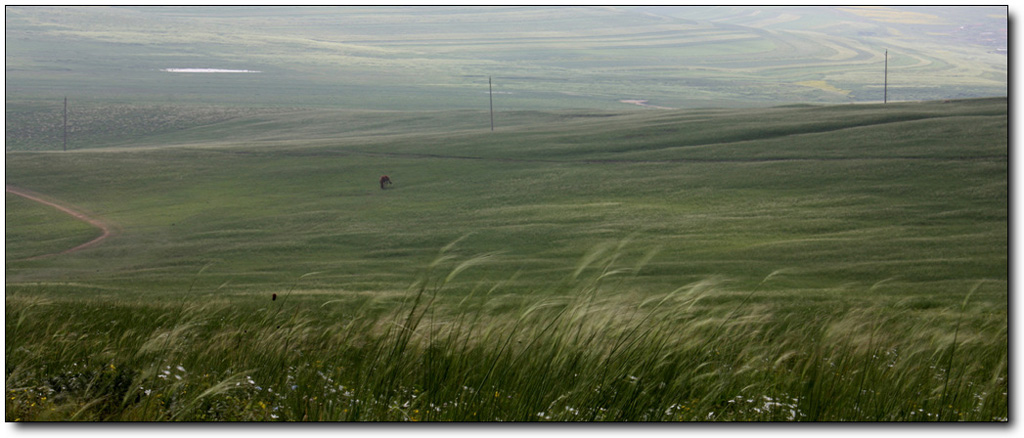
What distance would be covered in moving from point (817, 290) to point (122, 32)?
556ft

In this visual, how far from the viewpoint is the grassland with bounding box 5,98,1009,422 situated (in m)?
4.21

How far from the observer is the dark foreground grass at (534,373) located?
4.11 meters

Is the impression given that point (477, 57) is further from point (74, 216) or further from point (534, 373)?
point (534, 373)

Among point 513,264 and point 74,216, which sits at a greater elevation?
point 74,216

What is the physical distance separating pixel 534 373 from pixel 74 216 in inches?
1223

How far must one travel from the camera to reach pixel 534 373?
4.14m

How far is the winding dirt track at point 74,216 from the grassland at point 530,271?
680mm

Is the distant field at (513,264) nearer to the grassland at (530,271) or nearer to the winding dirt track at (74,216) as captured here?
the grassland at (530,271)

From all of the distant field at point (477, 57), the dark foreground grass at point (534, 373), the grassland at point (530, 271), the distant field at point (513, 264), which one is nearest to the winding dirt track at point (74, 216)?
the distant field at point (513, 264)

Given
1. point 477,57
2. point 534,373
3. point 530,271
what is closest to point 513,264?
point 530,271

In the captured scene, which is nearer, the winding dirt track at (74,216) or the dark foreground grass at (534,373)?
the dark foreground grass at (534,373)

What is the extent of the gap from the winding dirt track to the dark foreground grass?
22.5 meters

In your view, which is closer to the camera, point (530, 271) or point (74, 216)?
point (530, 271)

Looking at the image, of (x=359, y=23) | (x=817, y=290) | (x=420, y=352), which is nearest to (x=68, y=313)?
(x=420, y=352)
